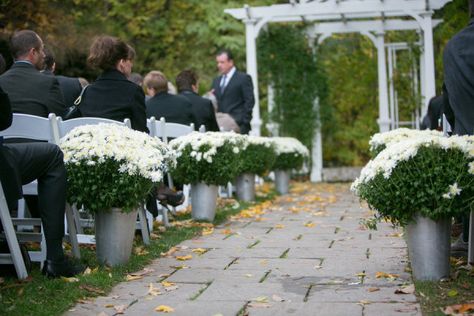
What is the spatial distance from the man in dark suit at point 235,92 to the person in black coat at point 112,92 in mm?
4802

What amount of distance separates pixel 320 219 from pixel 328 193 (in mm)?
3558

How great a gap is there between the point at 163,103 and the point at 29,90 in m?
2.76

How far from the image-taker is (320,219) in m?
8.04

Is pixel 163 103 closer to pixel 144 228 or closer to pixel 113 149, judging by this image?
pixel 144 228

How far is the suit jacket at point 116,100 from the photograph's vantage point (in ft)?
20.0

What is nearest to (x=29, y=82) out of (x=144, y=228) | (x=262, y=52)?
(x=144, y=228)

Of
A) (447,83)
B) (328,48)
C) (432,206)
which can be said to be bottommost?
(432,206)

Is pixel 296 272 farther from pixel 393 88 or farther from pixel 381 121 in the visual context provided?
pixel 393 88

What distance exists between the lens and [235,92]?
11.0 metres

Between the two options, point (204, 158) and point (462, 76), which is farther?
point (204, 158)

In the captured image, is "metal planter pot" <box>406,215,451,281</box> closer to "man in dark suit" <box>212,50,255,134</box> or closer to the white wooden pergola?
"man in dark suit" <box>212,50,255,134</box>

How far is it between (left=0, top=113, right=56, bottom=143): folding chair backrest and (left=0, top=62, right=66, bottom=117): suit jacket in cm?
45

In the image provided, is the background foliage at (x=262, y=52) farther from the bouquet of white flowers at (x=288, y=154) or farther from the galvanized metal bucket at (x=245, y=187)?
the galvanized metal bucket at (x=245, y=187)

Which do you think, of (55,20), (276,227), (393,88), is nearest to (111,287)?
(276,227)
